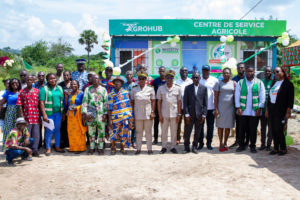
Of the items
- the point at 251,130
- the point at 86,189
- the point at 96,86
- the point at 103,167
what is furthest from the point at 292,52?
the point at 86,189

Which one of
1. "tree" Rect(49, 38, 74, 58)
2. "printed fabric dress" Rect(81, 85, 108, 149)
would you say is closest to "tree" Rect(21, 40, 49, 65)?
"tree" Rect(49, 38, 74, 58)

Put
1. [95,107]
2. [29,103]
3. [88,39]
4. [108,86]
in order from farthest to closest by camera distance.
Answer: [88,39], [108,86], [95,107], [29,103]

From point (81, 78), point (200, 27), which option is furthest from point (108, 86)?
point (200, 27)

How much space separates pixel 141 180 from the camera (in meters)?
4.42

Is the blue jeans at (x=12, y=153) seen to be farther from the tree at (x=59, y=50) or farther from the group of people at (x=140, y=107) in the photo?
the tree at (x=59, y=50)

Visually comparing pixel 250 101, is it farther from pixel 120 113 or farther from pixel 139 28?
pixel 139 28

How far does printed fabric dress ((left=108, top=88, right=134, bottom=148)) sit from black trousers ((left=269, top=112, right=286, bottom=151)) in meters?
2.82

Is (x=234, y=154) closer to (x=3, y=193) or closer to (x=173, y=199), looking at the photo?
(x=173, y=199)

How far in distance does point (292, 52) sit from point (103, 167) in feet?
15.8

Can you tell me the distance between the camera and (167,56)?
12039mm

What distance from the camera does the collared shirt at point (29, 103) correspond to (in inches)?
218

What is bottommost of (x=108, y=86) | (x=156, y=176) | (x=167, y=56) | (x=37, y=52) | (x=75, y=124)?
(x=156, y=176)

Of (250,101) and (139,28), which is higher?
(139,28)

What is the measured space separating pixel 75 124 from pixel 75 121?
0.06 metres
